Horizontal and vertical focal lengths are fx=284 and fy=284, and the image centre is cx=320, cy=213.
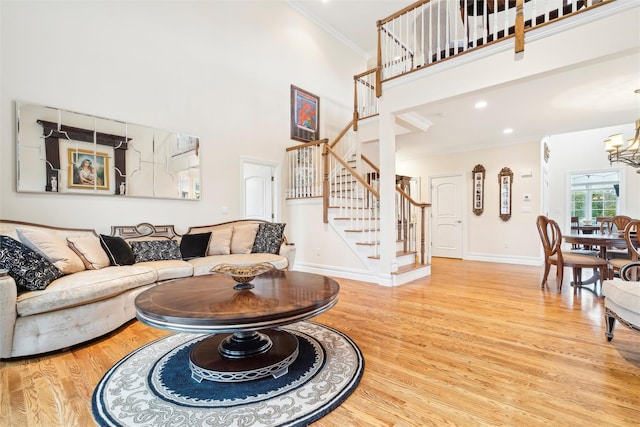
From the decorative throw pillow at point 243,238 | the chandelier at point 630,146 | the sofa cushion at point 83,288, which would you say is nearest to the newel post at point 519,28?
the chandelier at point 630,146

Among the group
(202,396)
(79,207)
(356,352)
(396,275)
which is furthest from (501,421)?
(79,207)

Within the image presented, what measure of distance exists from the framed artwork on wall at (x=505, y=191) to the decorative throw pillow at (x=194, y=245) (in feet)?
20.5

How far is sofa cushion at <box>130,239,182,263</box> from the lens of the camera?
3371mm

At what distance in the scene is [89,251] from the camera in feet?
9.42

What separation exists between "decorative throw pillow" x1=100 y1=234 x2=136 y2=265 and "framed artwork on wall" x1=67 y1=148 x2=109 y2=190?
0.70 metres

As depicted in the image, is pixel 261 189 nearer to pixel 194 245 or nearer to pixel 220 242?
pixel 220 242

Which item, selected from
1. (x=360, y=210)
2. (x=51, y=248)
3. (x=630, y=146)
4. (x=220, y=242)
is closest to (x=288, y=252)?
(x=220, y=242)

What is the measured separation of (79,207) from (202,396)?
2.98 meters

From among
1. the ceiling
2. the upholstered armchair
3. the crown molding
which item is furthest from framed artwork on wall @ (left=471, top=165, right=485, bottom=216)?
the upholstered armchair

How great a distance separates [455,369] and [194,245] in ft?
11.0

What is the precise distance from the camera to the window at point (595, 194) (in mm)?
7539

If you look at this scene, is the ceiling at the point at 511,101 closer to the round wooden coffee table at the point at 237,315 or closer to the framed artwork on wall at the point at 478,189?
the framed artwork on wall at the point at 478,189

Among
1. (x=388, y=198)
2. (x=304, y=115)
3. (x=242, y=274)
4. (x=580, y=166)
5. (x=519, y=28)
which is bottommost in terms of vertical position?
(x=242, y=274)

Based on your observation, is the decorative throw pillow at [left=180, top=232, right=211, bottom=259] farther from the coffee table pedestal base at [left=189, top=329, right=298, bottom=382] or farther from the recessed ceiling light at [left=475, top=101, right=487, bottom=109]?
the recessed ceiling light at [left=475, top=101, right=487, bottom=109]
